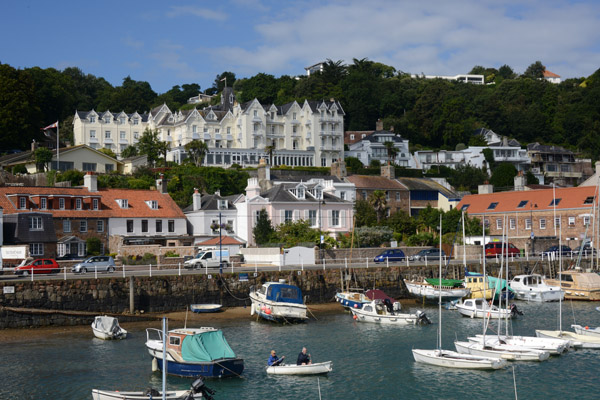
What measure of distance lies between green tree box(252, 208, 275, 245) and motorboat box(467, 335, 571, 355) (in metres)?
34.9

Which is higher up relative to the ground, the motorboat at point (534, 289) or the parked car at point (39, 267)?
the parked car at point (39, 267)

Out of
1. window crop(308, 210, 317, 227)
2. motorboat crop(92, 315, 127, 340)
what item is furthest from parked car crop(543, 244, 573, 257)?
motorboat crop(92, 315, 127, 340)

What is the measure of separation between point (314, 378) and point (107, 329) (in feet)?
45.7

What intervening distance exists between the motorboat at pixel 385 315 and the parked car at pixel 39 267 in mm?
22323

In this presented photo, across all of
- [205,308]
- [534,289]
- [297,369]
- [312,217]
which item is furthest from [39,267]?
[534,289]

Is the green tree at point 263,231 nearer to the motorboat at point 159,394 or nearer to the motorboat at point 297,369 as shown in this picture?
the motorboat at point 297,369

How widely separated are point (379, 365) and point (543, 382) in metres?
7.77

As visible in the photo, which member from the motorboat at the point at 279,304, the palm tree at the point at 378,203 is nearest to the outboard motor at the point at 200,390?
the motorboat at the point at 279,304

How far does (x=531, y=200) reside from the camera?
267ft

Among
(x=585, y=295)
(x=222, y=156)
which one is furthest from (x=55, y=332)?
(x=222, y=156)

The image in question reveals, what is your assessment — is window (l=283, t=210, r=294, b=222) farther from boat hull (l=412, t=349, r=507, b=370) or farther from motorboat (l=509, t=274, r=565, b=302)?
boat hull (l=412, t=349, r=507, b=370)

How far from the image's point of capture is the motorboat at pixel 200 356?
99.0 ft

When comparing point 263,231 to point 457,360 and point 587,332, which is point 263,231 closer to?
point 587,332

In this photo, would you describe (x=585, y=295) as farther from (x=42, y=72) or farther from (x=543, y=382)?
(x=42, y=72)
